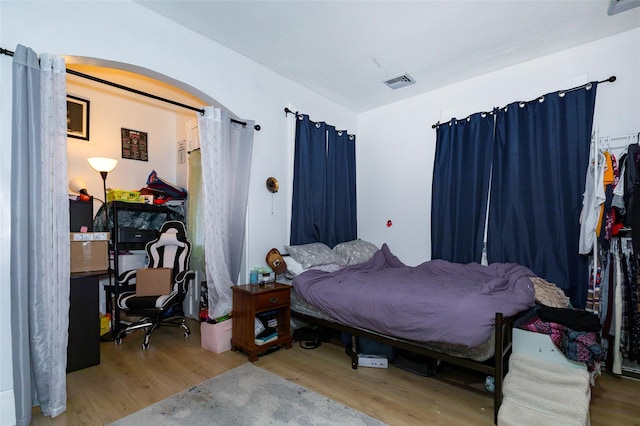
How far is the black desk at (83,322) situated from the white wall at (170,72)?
685 mm

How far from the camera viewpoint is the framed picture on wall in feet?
11.6

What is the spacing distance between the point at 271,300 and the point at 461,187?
2417 millimetres

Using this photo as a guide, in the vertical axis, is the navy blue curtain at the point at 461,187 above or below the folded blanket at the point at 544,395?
above

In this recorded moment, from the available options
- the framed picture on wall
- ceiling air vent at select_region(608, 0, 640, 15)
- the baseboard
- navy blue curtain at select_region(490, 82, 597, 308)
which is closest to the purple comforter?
navy blue curtain at select_region(490, 82, 597, 308)

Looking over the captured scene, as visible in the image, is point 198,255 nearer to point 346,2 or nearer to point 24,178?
point 24,178

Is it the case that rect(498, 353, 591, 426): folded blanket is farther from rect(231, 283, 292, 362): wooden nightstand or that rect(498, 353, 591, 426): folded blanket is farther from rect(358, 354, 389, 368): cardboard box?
rect(231, 283, 292, 362): wooden nightstand

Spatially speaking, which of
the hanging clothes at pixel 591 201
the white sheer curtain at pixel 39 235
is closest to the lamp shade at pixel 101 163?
the white sheer curtain at pixel 39 235

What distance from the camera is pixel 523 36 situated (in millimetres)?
2754

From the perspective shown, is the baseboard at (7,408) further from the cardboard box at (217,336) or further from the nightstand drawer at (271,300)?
the nightstand drawer at (271,300)

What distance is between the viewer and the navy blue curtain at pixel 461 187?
335 centimetres

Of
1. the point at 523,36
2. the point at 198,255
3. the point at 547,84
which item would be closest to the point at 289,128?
the point at 198,255

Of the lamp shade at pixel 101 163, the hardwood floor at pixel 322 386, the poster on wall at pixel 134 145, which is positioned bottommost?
the hardwood floor at pixel 322 386

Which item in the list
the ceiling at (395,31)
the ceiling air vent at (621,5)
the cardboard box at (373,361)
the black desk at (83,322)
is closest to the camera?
the ceiling air vent at (621,5)

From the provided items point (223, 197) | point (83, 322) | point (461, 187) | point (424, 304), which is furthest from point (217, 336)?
point (461, 187)
